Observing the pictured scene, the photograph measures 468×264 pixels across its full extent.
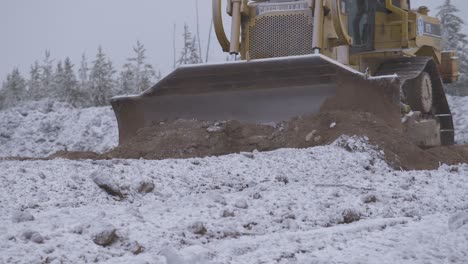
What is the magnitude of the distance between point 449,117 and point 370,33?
247cm

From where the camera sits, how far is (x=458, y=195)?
542 centimetres

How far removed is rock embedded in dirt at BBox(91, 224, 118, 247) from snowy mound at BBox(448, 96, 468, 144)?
1144 centimetres

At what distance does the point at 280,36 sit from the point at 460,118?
337 inches

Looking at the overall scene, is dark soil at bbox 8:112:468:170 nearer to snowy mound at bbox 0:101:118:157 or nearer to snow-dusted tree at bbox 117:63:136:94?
snowy mound at bbox 0:101:118:157

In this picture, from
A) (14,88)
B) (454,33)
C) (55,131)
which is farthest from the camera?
(14,88)

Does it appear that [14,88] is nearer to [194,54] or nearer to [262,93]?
[194,54]

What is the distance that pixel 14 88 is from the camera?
4562 cm

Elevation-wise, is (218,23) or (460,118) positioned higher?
(218,23)

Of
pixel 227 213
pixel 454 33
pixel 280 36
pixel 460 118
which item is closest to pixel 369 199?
pixel 227 213

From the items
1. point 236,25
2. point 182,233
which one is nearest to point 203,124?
point 236,25

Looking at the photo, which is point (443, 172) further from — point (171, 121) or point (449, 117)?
point (449, 117)

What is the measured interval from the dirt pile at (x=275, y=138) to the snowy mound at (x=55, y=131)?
7958mm

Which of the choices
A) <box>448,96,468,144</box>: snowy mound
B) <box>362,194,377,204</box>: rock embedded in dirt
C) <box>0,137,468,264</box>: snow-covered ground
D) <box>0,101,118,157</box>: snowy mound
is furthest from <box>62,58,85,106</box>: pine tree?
<box>362,194,377,204</box>: rock embedded in dirt

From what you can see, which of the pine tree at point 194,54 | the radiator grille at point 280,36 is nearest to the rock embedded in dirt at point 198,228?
the radiator grille at point 280,36
